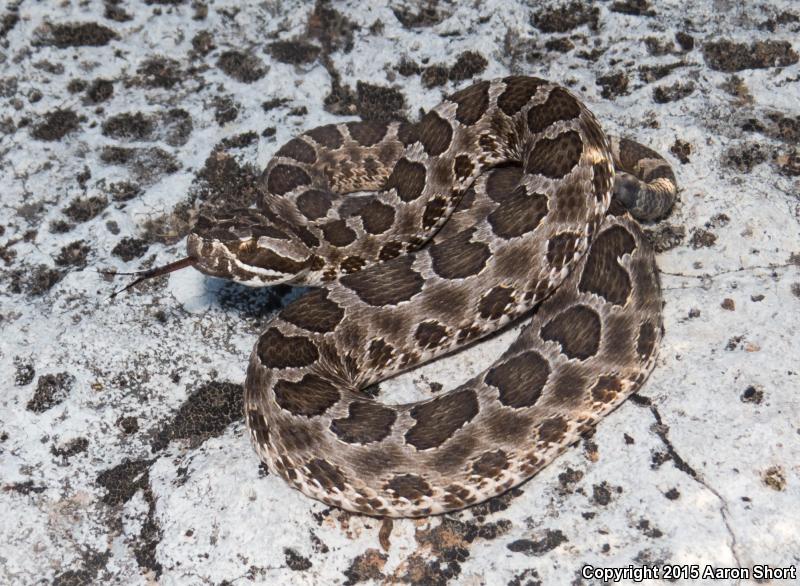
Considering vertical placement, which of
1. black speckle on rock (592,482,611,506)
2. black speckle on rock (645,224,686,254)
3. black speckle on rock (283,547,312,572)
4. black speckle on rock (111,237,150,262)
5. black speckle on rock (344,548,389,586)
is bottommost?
black speckle on rock (111,237,150,262)

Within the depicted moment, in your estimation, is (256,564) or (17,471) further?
(17,471)

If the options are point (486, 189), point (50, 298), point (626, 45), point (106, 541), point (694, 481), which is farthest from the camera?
point (626, 45)

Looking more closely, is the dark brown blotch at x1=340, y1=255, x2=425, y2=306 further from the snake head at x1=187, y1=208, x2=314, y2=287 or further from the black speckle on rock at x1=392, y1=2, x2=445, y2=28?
the black speckle on rock at x1=392, y1=2, x2=445, y2=28

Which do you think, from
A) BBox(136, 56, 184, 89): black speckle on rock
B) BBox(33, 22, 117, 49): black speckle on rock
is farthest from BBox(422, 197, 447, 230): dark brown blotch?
BBox(33, 22, 117, 49): black speckle on rock

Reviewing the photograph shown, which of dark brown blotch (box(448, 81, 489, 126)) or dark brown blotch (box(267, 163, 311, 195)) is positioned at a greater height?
dark brown blotch (box(448, 81, 489, 126))

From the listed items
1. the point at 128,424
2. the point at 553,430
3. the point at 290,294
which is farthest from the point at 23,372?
the point at 553,430

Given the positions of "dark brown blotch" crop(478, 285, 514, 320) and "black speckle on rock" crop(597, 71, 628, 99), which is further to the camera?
"black speckle on rock" crop(597, 71, 628, 99)

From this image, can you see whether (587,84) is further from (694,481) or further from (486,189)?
(694,481)

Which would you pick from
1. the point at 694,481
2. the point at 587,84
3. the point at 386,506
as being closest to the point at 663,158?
the point at 587,84
